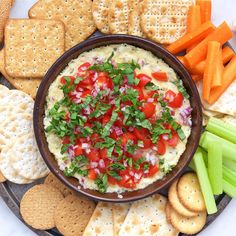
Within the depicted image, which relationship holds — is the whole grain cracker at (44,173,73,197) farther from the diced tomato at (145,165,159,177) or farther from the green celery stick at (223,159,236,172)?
the green celery stick at (223,159,236,172)

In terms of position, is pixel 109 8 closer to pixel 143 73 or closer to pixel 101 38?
pixel 101 38

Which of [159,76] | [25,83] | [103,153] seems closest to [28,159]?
[25,83]

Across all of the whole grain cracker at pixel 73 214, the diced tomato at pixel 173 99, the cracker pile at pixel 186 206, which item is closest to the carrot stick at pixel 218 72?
the diced tomato at pixel 173 99

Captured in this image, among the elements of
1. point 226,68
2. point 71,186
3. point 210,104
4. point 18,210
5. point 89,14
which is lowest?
point 18,210

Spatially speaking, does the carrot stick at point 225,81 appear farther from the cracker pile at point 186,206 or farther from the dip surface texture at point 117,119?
the cracker pile at point 186,206

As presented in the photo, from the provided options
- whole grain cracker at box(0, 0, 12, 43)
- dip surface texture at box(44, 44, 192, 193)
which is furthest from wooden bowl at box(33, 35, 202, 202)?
whole grain cracker at box(0, 0, 12, 43)

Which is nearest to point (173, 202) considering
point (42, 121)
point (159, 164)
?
point (159, 164)

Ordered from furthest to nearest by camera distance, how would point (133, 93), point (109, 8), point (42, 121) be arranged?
point (109, 8) < point (42, 121) < point (133, 93)

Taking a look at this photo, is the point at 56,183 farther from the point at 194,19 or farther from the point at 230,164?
the point at 194,19
